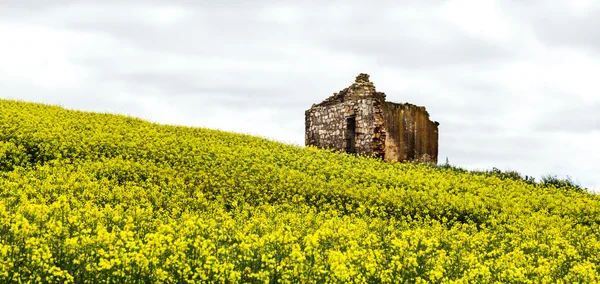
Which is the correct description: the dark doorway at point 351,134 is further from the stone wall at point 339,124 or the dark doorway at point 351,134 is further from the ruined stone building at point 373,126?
the stone wall at point 339,124

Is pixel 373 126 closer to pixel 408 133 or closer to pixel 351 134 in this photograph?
pixel 351 134

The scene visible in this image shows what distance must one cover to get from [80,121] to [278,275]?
20412mm

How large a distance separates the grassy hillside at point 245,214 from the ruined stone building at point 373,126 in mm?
3703

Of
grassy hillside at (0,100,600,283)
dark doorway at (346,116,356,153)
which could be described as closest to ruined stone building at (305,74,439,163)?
dark doorway at (346,116,356,153)

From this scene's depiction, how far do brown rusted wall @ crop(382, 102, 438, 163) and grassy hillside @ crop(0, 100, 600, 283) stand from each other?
141 inches

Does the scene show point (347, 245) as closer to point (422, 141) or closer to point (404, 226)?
point (404, 226)

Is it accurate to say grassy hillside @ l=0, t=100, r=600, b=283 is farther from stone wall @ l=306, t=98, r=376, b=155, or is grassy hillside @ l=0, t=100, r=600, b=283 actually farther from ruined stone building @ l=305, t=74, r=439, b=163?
stone wall @ l=306, t=98, r=376, b=155

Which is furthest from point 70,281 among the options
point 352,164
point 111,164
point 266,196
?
point 352,164

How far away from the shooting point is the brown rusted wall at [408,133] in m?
32.9

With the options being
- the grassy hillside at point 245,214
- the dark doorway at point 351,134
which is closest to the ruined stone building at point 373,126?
the dark doorway at point 351,134

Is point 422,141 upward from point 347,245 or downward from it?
upward

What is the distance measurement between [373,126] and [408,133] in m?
2.53

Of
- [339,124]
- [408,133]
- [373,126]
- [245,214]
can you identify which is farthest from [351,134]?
[245,214]

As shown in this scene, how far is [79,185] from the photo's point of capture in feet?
51.3
